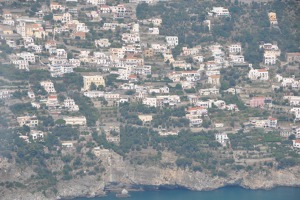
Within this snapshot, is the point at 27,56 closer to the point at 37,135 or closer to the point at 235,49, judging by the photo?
the point at 37,135

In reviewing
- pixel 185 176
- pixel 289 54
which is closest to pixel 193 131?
pixel 185 176

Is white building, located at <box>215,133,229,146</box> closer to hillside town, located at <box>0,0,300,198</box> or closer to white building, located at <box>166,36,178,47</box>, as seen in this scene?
hillside town, located at <box>0,0,300,198</box>

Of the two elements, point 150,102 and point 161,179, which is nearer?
point 161,179

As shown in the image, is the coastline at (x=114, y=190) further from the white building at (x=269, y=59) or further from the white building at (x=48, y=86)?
the white building at (x=269, y=59)

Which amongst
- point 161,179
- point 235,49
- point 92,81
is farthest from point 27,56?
point 161,179

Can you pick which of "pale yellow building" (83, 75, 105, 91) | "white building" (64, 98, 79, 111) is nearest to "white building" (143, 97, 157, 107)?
"pale yellow building" (83, 75, 105, 91)
